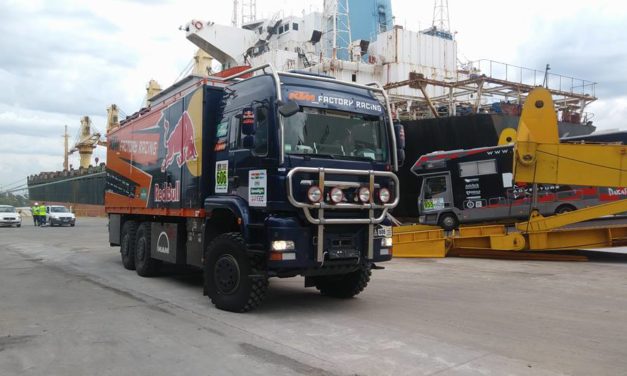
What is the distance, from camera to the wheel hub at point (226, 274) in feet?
23.6

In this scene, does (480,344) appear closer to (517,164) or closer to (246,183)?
(246,183)

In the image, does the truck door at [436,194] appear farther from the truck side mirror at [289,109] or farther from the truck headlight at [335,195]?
the truck side mirror at [289,109]

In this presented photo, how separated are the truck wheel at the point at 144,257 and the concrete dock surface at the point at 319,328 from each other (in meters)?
0.42

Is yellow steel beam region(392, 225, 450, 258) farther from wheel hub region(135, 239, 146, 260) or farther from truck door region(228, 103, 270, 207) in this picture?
truck door region(228, 103, 270, 207)

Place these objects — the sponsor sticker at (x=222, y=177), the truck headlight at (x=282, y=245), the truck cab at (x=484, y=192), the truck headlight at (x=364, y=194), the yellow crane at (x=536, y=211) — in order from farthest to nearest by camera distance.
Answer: the truck cab at (x=484, y=192) < the yellow crane at (x=536, y=211) < the sponsor sticker at (x=222, y=177) < the truck headlight at (x=364, y=194) < the truck headlight at (x=282, y=245)

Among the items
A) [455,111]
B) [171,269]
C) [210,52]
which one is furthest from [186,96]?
[210,52]

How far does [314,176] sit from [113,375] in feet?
11.1

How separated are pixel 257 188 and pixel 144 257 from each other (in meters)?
5.00

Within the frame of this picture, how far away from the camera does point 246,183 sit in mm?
7219

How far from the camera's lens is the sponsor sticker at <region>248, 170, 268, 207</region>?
687 cm

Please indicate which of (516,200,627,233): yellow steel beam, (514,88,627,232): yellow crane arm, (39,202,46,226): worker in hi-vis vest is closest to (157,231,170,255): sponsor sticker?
(514,88,627,232): yellow crane arm

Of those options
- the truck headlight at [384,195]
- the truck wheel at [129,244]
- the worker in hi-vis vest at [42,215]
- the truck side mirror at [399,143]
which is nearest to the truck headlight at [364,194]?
the truck headlight at [384,195]

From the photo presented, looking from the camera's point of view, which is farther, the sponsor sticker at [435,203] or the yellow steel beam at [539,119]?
the sponsor sticker at [435,203]

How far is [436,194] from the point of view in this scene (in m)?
19.6
